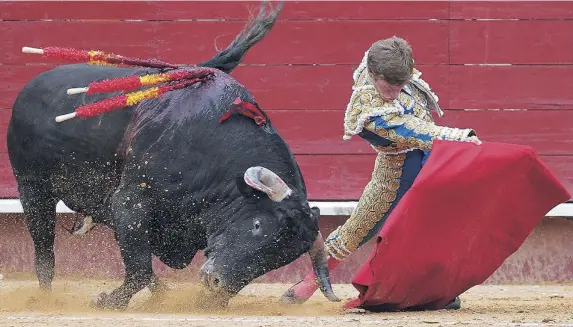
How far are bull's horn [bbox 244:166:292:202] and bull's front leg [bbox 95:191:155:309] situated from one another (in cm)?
52

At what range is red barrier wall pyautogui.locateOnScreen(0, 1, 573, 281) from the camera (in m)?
7.57

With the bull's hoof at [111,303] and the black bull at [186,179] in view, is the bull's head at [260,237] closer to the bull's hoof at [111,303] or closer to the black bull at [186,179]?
the black bull at [186,179]

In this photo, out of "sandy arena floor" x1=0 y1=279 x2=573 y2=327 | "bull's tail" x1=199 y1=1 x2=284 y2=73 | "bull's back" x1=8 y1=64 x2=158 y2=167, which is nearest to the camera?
"sandy arena floor" x1=0 y1=279 x2=573 y2=327

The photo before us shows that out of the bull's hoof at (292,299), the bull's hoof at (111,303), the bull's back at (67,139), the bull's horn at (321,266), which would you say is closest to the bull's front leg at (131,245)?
the bull's hoof at (111,303)

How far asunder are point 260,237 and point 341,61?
232 cm

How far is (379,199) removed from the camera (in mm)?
5758

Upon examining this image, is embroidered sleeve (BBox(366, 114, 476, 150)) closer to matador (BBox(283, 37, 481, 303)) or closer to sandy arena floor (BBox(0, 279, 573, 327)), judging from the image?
matador (BBox(283, 37, 481, 303))

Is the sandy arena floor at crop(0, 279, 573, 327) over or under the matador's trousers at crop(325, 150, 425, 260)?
under

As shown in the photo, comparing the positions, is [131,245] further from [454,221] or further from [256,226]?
[454,221]

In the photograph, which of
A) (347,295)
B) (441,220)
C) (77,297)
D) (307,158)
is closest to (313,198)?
(307,158)

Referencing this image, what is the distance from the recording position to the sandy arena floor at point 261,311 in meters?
5.12

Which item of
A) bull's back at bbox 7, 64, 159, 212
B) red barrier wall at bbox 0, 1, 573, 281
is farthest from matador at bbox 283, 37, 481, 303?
red barrier wall at bbox 0, 1, 573, 281

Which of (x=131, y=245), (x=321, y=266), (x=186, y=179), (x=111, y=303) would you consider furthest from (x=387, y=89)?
(x=111, y=303)

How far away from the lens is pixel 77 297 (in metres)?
6.52
